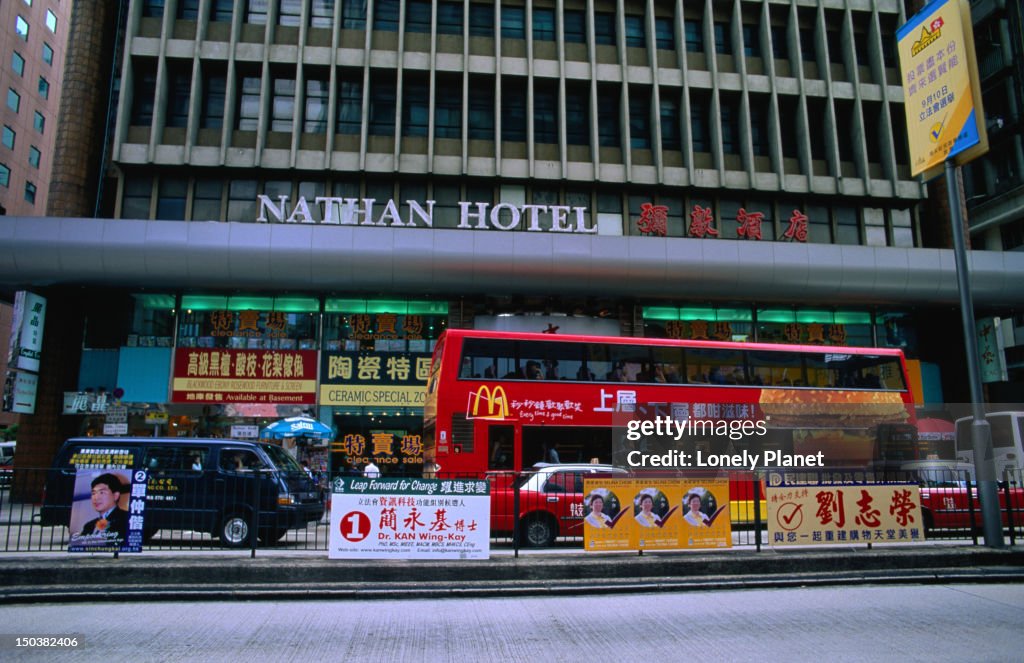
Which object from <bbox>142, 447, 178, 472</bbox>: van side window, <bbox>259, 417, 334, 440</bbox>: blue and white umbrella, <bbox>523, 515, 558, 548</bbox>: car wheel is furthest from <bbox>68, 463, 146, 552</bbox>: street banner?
<bbox>259, 417, 334, 440</bbox>: blue and white umbrella

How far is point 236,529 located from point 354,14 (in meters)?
21.4

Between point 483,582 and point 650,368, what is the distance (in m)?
8.43

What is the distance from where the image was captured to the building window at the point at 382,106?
26000mm

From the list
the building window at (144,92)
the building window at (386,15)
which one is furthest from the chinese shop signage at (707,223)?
the building window at (144,92)

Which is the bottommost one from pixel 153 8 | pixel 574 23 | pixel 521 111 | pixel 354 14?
pixel 521 111

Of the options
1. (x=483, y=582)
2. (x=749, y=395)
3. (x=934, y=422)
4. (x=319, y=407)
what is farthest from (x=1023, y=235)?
(x=483, y=582)

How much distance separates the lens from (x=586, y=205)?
2628 centimetres

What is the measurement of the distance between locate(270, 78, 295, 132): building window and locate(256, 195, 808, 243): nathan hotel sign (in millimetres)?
3039

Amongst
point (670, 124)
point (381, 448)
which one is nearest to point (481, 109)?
point (670, 124)

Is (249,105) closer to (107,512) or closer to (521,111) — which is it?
(521,111)

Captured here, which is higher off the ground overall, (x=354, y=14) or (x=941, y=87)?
(x=354, y=14)

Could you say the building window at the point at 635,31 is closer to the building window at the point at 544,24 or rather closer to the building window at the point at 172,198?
the building window at the point at 544,24

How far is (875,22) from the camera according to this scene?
2836 centimetres

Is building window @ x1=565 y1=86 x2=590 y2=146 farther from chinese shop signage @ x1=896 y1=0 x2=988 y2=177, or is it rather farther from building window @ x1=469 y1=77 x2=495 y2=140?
chinese shop signage @ x1=896 y1=0 x2=988 y2=177
